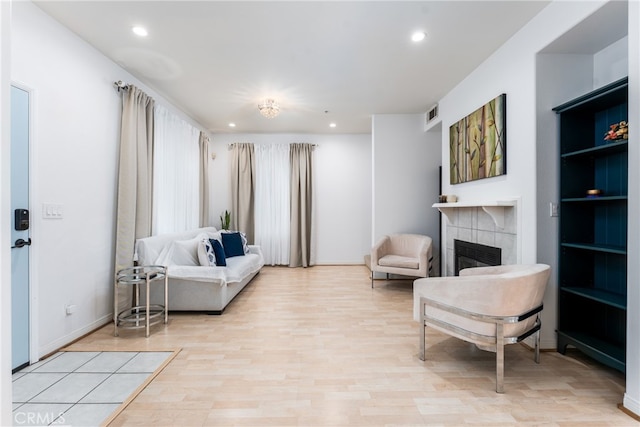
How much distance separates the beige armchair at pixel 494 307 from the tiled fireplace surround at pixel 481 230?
53 centimetres

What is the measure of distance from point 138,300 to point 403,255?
138 inches

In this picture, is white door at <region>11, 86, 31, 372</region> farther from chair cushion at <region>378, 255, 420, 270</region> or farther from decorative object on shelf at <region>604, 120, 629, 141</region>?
decorative object on shelf at <region>604, 120, 629, 141</region>

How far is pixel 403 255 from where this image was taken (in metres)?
4.49

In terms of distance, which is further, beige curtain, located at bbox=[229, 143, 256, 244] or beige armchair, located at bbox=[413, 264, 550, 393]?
beige curtain, located at bbox=[229, 143, 256, 244]

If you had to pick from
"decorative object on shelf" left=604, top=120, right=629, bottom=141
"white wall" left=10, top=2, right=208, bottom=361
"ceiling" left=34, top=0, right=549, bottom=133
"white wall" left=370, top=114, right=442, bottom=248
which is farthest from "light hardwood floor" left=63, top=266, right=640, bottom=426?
"ceiling" left=34, top=0, right=549, bottom=133

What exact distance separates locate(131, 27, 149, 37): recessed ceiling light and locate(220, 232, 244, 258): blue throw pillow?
2.78 metres

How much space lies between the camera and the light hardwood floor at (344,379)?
5.39 feet

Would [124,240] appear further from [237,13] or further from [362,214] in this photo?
[362,214]

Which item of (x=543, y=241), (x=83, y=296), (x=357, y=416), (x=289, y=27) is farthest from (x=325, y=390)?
(x=289, y=27)

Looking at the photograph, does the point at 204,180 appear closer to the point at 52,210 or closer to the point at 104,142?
the point at 104,142

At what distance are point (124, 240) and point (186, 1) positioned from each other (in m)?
2.27

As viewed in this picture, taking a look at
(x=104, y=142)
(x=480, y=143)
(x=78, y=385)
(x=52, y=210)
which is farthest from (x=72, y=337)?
(x=480, y=143)

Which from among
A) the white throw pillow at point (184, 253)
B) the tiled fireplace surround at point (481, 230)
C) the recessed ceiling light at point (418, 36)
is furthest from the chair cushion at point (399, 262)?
the recessed ceiling light at point (418, 36)

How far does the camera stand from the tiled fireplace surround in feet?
8.57
